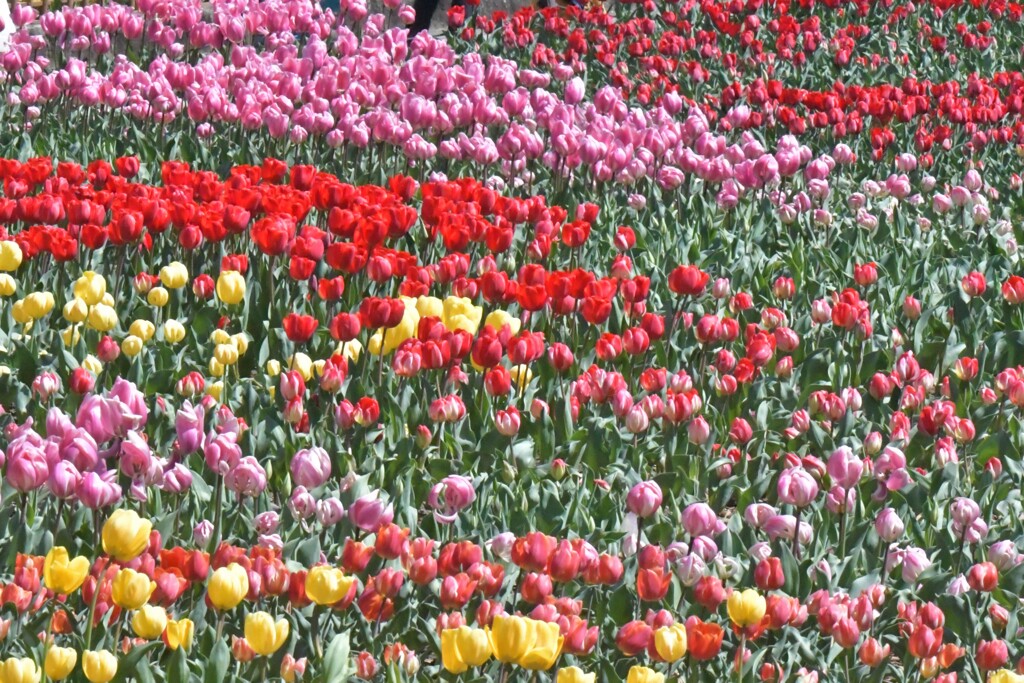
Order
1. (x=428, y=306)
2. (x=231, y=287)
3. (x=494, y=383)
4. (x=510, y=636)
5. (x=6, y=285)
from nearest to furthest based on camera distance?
(x=510, y=636) < (x=494, y=383) < (x=428, y=306) < (x=231, y=287) < (x=6, y=285)

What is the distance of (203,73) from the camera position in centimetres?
747

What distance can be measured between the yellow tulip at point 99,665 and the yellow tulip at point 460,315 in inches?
78.0

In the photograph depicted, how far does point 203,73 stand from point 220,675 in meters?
5.23

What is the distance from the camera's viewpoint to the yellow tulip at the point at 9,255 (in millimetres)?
4711

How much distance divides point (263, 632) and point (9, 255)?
2.59 m

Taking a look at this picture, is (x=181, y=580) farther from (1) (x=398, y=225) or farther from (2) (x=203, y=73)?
(2) (x=203, y=73)

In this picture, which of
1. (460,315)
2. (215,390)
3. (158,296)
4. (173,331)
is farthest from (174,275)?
(460,315)

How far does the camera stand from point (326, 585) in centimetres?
260

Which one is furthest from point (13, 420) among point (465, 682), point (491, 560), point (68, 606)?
point (465, 682)

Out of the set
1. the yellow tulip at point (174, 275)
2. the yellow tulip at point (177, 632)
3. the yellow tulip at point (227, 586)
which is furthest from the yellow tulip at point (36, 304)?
the yellow tulip at point (227, 586)

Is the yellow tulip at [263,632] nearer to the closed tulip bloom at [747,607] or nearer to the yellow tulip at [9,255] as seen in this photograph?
the closed tulip bloom at [747,607]

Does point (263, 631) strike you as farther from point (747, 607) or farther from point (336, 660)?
point (747, 607)

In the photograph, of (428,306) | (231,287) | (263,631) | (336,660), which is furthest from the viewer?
(231,287)

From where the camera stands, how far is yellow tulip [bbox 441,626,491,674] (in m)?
2.47
